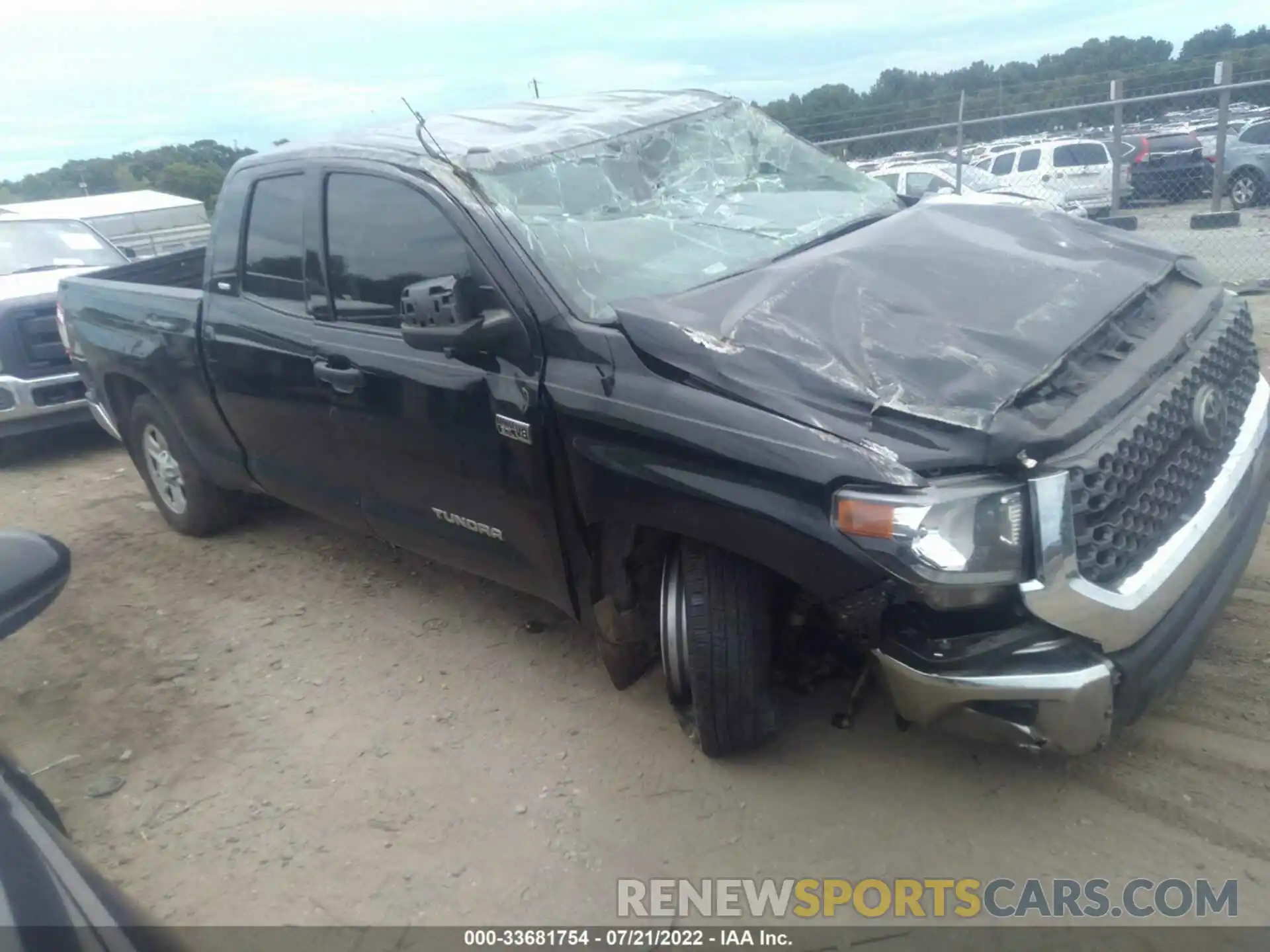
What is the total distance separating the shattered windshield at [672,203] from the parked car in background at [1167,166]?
1310 centimetres

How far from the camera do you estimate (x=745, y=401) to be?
265 centimetres

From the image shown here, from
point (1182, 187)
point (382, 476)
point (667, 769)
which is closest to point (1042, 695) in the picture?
point (667, 769)

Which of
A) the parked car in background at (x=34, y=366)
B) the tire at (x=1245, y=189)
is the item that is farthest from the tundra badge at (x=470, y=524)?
the tire at (x=1245, y=189)

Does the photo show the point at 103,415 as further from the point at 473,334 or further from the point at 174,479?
the point at 473,334

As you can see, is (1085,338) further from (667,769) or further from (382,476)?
(382,476)

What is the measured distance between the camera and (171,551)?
5.46 m

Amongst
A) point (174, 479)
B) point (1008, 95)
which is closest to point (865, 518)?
point (174, 479)

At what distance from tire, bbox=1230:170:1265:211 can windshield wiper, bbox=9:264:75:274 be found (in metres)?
16.3

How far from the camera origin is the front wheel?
16.2 metres

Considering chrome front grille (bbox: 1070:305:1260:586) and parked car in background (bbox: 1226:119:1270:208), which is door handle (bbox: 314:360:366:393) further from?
parked car in background (bbox: 1226:119:1270:208)

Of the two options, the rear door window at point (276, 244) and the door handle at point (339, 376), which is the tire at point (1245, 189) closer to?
the rear door window at point (276, 244)

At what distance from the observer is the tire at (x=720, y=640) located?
286 centimetres

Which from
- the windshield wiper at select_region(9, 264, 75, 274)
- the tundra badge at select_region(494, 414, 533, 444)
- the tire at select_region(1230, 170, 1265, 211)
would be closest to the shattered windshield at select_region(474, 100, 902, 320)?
the tundra badge at select_region(494, 414, 533, 444)

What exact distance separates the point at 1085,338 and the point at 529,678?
223 centimetres
